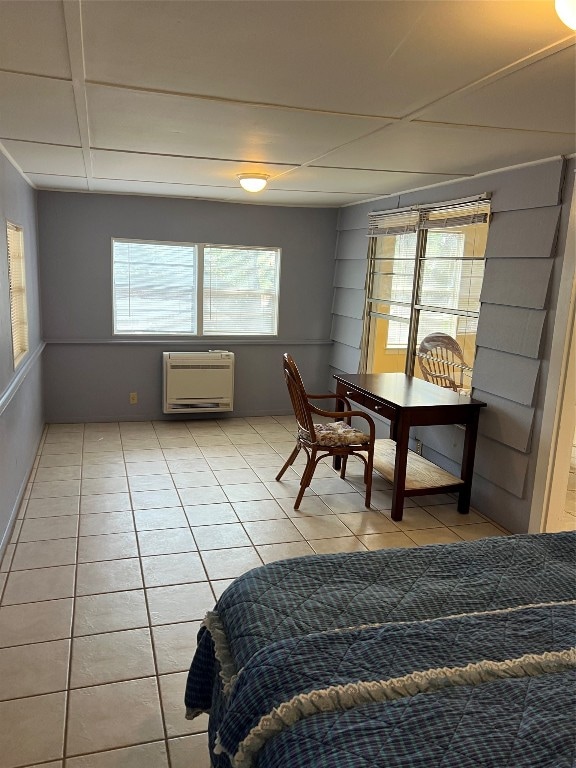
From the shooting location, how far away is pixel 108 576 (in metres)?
2.93

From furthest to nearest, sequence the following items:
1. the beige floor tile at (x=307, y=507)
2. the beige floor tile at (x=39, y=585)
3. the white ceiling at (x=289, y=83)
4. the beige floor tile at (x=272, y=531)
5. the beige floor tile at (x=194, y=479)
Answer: the beige floor tile at (x=194, y=479) → the beige floor tile at (x=307, y=507) → the beige floor tile at (x=272, y=531) → the beige floor tile at (x=39, y=585) → the white ceiling at (x=289, y=83)

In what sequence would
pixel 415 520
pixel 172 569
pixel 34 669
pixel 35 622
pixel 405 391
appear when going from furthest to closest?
1. pixel 405 391
2. pixel 415 520
3. pixel 172 569
4. pixel 35 622
5. pixel 34 669

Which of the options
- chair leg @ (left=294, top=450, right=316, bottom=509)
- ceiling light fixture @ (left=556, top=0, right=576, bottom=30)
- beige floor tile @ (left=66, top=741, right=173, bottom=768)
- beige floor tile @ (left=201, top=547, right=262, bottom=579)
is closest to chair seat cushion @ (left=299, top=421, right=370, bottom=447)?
chair leg @ (left=294, top=450, right=316, bottom=509)

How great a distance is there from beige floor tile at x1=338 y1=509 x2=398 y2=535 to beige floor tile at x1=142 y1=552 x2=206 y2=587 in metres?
1.01

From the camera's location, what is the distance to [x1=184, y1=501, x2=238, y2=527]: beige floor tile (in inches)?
142

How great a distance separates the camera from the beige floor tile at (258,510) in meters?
3.69

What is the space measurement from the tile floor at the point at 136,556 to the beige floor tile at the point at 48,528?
12 millimetres

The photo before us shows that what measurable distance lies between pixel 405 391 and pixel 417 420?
44 cm

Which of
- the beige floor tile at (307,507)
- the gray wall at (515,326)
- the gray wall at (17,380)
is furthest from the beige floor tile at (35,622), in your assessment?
the gray wall at (515,326)

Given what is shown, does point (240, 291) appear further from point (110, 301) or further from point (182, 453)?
point (182, 453)

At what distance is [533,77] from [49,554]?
307 cm

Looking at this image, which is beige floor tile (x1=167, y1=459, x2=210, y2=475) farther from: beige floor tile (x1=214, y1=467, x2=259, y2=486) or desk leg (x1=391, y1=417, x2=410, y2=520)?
desk leg (x1=391, y1=417, x2=410, y2=520)

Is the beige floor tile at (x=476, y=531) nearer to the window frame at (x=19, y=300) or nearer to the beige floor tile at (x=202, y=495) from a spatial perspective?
the beige floor tile at (x=202, y=495)

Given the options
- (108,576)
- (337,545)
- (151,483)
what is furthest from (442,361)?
(108,576)
